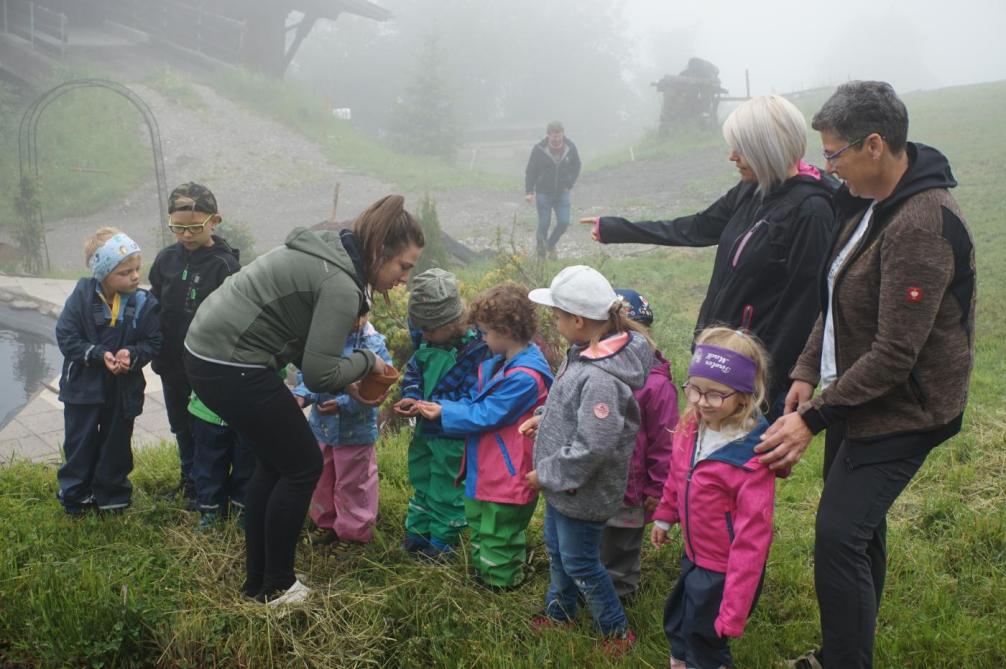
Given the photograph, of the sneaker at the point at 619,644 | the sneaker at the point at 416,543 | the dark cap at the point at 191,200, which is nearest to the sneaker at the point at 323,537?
the sneaker at the point at 416,543

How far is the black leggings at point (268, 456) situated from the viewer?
3023 mm

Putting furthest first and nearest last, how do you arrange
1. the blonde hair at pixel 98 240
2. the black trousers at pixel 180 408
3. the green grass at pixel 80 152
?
1. the green grass at pixel 80 152
2. the black trousers at pixel 180 408
3. the blonde hair at pixel 98 240

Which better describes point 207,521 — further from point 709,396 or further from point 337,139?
point 337,139

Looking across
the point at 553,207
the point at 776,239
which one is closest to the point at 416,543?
the point at 776,239

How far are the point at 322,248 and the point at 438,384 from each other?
100cm

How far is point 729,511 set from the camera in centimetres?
269

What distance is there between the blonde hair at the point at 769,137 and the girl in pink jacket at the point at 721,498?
2.31 ft

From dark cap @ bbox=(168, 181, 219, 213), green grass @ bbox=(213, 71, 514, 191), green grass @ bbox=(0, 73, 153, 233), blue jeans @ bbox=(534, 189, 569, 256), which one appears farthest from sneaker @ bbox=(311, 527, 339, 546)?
green grass @ bbox=(213, 71, 514, 191)

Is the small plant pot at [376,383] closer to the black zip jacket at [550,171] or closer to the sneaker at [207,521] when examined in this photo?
the sneaker at [207,521]

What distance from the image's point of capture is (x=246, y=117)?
25.5 m

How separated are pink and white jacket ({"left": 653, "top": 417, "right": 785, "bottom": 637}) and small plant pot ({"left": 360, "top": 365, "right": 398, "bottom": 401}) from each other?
113cm

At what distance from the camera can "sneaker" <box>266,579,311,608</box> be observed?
321cm

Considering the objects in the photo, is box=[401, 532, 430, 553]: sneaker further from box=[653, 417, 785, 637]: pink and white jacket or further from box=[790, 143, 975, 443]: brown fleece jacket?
box=[790, 143, 975, 443]: brown fleece jacket

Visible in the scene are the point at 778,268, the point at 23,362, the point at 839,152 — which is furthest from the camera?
the point at 23,362
